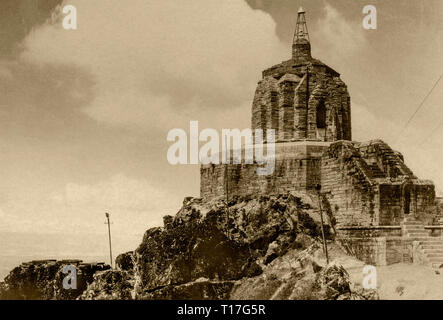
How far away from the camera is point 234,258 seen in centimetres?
2753

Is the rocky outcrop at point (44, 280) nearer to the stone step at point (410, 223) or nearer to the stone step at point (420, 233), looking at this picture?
the stone step at point (410, 223)

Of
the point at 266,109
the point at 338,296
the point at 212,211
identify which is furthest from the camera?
the point at 266,109

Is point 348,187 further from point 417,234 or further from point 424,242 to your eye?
point 424,242

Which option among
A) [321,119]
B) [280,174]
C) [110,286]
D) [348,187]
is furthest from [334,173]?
[110,286]

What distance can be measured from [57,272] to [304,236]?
53.7 ft

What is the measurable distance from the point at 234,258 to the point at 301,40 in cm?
1362

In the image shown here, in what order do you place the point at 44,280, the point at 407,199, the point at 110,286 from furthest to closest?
the point at 44,280 < the point at 110,286 < the point at 407,199

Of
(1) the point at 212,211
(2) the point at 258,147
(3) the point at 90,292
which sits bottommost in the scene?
(3) the point at 90,292

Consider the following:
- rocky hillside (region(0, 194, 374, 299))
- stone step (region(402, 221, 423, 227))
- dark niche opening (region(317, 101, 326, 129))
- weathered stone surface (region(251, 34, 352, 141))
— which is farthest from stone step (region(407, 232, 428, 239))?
dark niche opening (region(317, 101, 326, 129))

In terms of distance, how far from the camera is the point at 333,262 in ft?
81.0

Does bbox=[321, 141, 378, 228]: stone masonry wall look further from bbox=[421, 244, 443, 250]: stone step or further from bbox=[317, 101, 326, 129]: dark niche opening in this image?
bbox=[317, 101, 326, 129]: dark niche opening

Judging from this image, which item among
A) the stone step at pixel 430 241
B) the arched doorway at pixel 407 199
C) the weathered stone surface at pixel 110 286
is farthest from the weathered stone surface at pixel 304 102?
the weathered stone surface at pixel 110 286

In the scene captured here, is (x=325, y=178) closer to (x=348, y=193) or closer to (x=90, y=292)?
(x=348, y=193)
